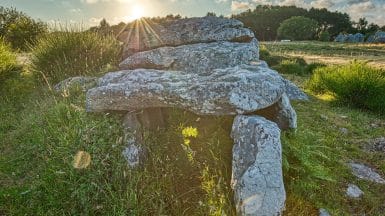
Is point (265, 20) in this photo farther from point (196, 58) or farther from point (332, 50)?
point (196, 58)

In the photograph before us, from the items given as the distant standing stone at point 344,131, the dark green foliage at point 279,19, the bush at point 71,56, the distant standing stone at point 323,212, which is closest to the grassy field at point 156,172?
the distant standing stone at point 323,212

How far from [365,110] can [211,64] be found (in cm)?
585

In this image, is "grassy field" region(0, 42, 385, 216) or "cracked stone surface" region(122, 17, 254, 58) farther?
"cracked stone surface" region(122, 17, 254, 58)

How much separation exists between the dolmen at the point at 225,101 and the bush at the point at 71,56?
2493mm

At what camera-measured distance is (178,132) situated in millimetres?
5641

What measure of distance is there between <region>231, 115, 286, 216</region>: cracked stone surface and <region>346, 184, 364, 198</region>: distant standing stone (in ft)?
4.97

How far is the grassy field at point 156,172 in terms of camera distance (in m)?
4.58

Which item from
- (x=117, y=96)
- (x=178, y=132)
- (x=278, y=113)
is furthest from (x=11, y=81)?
(x=278, y=113)

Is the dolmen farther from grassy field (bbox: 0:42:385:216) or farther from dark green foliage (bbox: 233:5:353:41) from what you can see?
dark green foliage (bbox: 233:5:353:41)

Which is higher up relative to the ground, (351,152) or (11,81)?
(11,81)

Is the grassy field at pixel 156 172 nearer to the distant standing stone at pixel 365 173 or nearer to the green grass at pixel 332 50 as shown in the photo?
the distant standing stone at pixel 365 173

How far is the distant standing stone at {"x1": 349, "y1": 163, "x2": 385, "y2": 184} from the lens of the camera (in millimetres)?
5730

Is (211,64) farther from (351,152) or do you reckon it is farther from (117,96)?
(351,152)

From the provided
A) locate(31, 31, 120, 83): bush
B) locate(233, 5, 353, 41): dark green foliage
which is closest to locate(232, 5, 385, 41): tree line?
locate(233, 5, 353, 41): dark green foliage
